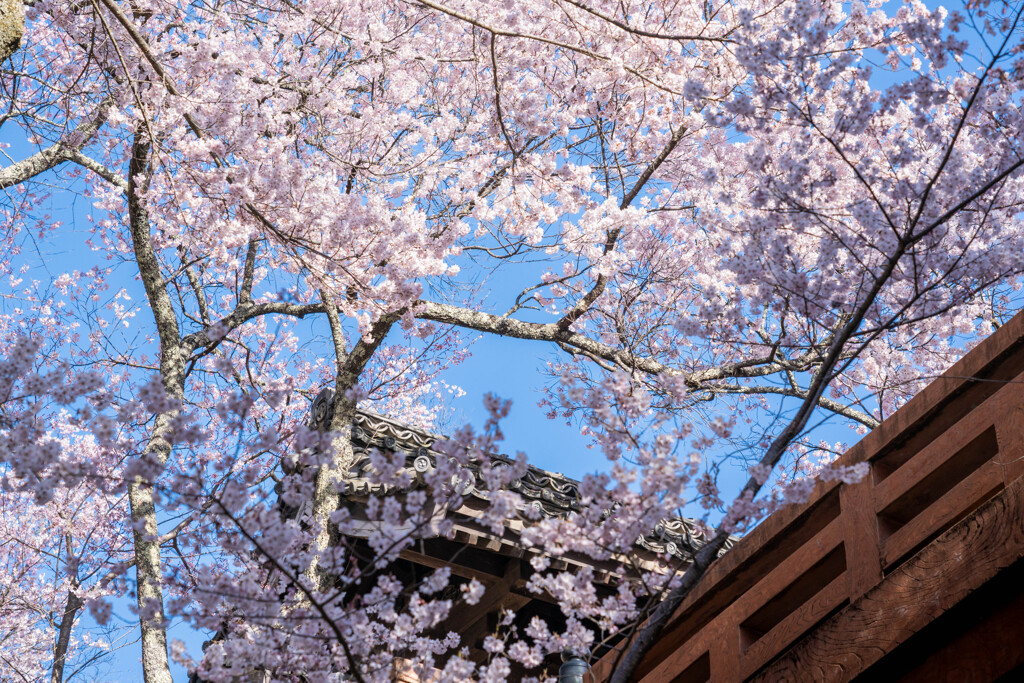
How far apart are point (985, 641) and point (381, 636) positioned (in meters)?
2.52

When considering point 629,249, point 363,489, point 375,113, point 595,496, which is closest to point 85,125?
point 375,113

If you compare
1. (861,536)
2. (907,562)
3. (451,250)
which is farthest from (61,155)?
(907,562)

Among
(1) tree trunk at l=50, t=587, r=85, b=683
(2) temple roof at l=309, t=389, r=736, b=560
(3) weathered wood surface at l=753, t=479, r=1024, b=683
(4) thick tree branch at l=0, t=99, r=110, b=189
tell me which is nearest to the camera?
(3) weathered wood surface at l=753, t=479, r=1024, b=683

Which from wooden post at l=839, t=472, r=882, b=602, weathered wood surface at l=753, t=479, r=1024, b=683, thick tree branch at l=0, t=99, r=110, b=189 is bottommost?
weathered wood surface at l=753, t=479, r=1024, b=683

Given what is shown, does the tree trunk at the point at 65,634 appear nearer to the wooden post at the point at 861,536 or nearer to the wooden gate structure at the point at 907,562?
the wooden gate structure at the point at 907,562

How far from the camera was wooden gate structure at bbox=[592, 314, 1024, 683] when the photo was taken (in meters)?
3.22

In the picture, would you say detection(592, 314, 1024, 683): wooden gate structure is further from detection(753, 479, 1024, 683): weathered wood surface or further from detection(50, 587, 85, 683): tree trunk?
detection(50, 587, 85, 683): tree trunk

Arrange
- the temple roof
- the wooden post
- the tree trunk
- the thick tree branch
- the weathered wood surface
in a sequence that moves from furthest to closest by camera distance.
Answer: the tree trunk < the thick tree branch < the temple roof < the wooden post < the weathered wood surface

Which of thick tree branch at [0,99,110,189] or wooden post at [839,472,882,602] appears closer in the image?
wooden post at [839,472,882,602]

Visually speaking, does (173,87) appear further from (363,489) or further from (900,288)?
(900,288)

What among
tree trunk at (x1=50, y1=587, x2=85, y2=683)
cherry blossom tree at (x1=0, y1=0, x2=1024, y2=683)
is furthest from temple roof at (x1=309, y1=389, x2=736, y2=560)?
tree trunk at (x1=50, y1=587, x2=85, y2=683)

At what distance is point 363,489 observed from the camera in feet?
20.7

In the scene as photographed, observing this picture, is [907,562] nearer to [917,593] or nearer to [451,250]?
[917,593]

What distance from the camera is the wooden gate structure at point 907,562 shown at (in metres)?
3.22
